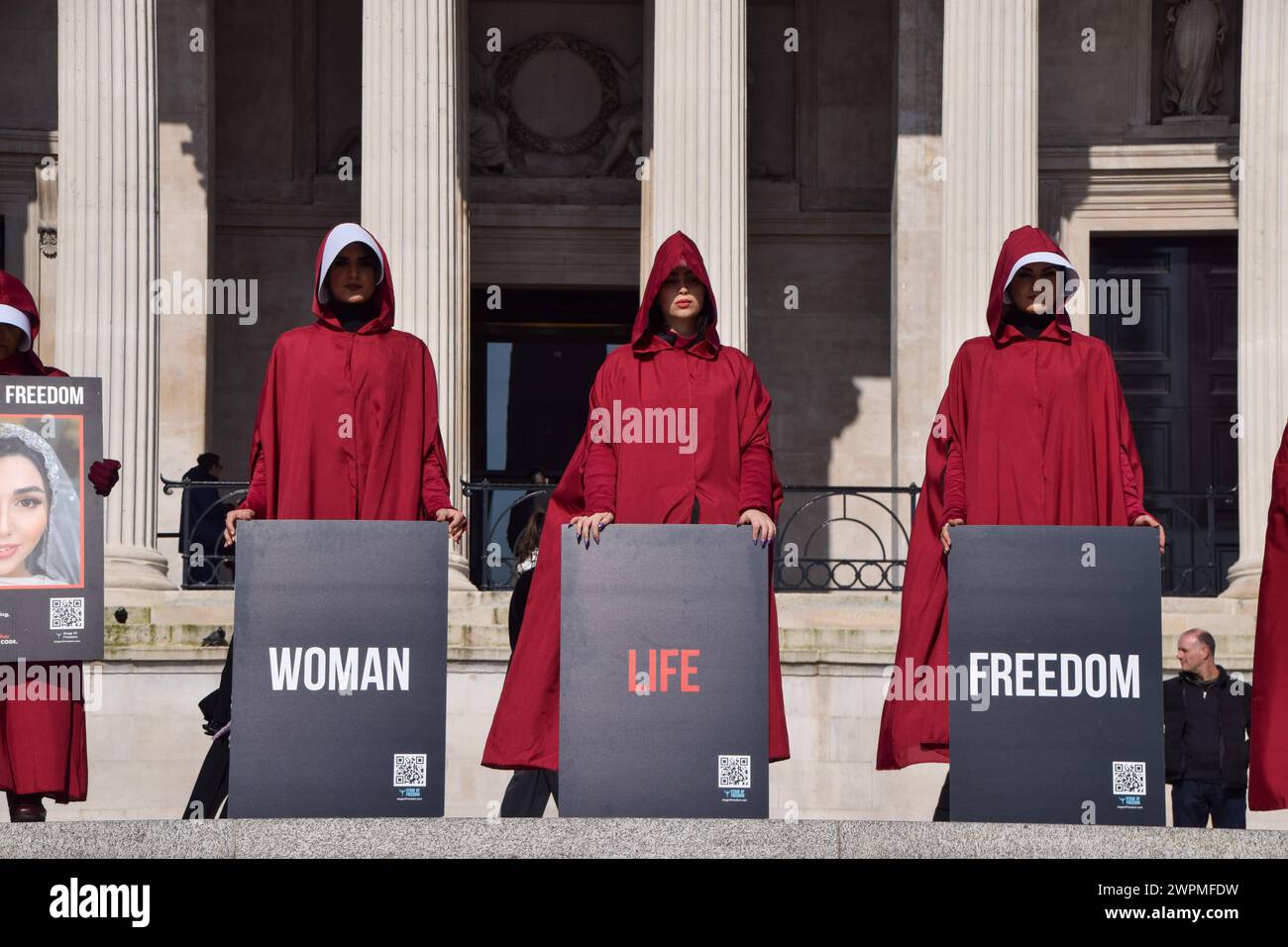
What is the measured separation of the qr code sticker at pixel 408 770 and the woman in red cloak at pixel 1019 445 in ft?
10.7

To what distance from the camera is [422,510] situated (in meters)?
13.9

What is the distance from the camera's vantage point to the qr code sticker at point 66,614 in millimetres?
13914

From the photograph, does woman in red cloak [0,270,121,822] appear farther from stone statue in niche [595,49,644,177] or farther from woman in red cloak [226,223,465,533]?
stone statue in niche [595,49,644,177]

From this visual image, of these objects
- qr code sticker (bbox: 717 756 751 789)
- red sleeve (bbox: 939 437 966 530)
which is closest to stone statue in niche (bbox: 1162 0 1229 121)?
red sleeve (bbox: 939 437 966 530)

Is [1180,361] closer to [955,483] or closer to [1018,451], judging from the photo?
[1018,451]

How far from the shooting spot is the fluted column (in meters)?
25.5

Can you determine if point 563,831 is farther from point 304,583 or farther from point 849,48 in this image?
point 849,48

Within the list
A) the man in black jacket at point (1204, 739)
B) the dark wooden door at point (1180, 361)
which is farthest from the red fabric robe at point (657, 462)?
the dark wooden door at point (1180, 361)

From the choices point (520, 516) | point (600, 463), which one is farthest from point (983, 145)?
point (600, 463)

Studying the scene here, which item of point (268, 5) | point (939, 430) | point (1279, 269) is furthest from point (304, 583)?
point (268, 5)

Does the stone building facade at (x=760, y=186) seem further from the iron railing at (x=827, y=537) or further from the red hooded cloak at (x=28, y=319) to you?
the red hooded cloak at (x=28, y=319)

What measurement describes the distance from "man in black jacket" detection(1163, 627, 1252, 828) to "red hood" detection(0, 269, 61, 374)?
8572mm

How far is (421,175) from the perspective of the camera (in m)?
25.3

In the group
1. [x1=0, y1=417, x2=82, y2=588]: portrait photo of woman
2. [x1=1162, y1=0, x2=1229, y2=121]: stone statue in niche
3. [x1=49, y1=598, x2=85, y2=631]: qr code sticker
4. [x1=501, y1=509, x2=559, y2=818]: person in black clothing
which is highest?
[x1=1162, y1=0, x2=1229, y2=121]: stone statue in niche
